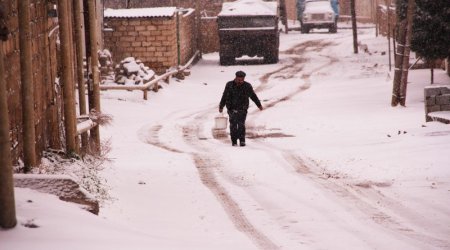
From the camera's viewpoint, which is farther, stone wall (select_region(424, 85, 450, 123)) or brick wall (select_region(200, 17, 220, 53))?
brick wall (select_region(200, 17, 220, 53))

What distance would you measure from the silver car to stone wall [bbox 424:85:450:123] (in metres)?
26.8

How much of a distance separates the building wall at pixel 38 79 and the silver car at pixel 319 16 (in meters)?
32.4

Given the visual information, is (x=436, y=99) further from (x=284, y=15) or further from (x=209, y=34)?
(x=284, y=15)

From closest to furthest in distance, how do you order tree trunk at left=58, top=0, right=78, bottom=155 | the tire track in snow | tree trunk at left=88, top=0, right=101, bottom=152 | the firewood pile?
the tire track in snow, tree trunk at left=58, top=0, right=78, bottom=155, tree trunk at left=88, top=0, right=101, bottom=152, the firewood pile

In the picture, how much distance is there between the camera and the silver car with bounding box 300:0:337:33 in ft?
136

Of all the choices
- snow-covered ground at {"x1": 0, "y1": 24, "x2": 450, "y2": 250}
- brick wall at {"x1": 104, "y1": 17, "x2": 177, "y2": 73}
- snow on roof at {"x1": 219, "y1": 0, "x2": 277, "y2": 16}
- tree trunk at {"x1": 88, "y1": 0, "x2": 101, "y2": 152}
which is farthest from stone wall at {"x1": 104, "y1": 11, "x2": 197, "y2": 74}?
tree trunk at {"x1": 88, "y1": 0, "x2": 101, "y2": 152}

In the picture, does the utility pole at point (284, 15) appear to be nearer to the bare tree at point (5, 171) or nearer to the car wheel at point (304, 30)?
the car wheel at point (304, 30)

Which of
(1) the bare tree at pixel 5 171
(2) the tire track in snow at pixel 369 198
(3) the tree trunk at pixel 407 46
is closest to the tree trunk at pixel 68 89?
(2) the tire track in snow at pixel 369 198

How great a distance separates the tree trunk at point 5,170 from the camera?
4.80 m

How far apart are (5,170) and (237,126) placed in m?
9.54

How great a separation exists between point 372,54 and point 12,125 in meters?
26.3

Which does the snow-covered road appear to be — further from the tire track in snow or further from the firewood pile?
the firewood pile

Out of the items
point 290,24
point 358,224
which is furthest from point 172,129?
point 290,24

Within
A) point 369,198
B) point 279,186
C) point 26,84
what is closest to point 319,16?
point 279,186
